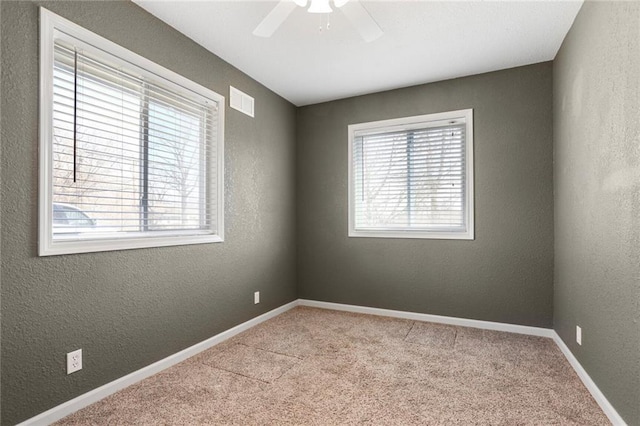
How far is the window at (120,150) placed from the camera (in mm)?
1855

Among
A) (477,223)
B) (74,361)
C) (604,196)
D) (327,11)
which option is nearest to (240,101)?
(327,11)

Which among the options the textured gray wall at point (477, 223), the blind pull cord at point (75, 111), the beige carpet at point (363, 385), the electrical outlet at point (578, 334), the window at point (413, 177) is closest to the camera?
the beige carpet at point (363, 385)

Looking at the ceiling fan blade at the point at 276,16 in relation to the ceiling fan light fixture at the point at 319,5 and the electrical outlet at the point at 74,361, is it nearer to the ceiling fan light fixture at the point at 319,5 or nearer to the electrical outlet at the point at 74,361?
the ceiling fan light fixture at the point at 319,5

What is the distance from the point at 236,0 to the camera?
2205 millimetres

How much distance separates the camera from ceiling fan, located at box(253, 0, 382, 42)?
1742 millimetres

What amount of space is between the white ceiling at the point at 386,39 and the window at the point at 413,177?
51cm

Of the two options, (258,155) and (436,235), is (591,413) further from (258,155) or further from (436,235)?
(258,155)

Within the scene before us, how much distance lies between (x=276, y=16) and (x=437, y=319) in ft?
10.3

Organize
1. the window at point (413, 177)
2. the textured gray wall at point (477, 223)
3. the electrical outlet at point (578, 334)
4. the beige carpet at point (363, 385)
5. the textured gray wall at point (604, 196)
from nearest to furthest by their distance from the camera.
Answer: the textured gray wall at point (604, 196) < the beige carpet at point (363, 385) < the electrical outlet at point (578, 334) < the textured gray wall at point (477, 223) < the window at point (413, 177)

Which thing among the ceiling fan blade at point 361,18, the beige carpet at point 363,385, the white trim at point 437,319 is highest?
the ceiling fan blade at point 361,18

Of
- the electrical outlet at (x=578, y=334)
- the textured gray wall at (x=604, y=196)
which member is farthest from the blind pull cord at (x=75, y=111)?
the electrical outlet at (x=578, y=334)

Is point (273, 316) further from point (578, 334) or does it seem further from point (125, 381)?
point (578, 334)

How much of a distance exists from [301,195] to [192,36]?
84.4 inches

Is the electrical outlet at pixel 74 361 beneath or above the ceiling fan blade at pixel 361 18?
beneath
